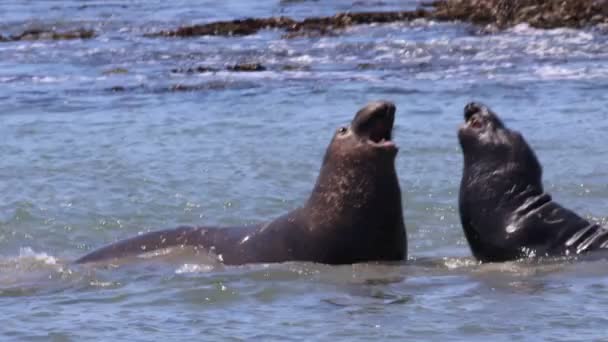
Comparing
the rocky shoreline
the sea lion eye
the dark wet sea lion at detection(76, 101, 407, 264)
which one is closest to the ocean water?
the dark wet sea lion at detection(76, 101, 407, 264)

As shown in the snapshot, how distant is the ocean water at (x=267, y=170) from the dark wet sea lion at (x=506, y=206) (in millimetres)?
190

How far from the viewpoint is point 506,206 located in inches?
343

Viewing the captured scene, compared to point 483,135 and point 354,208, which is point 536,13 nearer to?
point 483,135

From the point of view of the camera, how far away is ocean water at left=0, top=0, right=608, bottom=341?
755 centimetres

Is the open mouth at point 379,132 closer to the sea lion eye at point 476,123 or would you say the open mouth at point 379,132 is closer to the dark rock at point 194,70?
the sea lion eye at point 476,123

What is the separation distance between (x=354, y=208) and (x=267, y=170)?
494 cm

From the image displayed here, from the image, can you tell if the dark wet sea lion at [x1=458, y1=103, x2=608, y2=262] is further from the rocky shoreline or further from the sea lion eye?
the rocky shoreline

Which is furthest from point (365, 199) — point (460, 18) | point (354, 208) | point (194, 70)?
point (460, 18)

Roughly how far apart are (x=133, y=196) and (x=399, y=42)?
12.5m

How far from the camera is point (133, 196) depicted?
12516 mm

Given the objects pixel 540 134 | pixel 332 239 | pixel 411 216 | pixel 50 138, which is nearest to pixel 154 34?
pixel 50 138

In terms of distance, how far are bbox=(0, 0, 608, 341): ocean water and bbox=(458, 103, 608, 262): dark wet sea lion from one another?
0.19 metres

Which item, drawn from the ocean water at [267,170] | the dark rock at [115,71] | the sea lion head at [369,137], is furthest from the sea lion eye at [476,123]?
the dark rock at [115,71]

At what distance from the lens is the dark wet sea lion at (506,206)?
8695 mm
